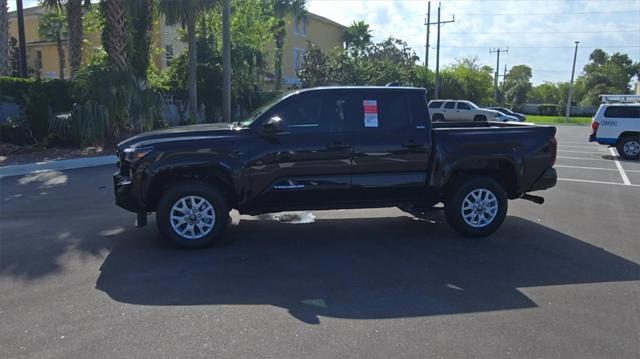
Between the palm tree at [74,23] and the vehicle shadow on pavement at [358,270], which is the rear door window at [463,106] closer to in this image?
the palm tree at [74,23]

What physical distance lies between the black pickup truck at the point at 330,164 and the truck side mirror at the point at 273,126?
0.01 m

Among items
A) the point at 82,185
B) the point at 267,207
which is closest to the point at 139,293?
the point at 267,207

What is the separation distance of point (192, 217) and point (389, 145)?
2632 millimetres

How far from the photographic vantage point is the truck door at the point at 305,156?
6355 millimetres

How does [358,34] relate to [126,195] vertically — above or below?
above

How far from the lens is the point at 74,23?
19.7 m

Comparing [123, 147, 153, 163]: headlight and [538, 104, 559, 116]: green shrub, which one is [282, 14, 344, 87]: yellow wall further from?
[123, 147, 153, 163]: headlight

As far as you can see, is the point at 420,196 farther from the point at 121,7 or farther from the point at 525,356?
the point at 121,7

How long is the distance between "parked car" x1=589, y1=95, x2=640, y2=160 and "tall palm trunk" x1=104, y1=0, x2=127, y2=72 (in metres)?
16.1

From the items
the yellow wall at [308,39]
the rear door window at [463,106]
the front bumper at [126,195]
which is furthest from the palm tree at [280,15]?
the front bumper at [126,195]

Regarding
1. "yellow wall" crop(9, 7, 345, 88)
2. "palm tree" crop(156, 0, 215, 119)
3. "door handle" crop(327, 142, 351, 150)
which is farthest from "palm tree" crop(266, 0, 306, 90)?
"door handle" crop(327, 142, 351, 150)

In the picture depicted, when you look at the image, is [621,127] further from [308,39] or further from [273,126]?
[308,39]

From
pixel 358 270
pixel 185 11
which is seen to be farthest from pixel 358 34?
pixel 358 270

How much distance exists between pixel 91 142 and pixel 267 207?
11.3m
